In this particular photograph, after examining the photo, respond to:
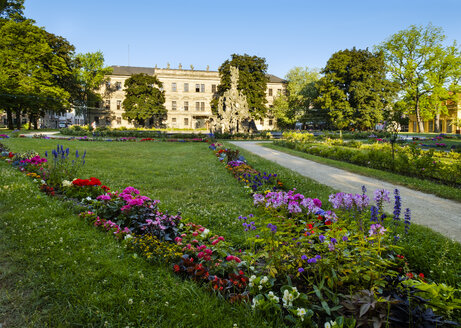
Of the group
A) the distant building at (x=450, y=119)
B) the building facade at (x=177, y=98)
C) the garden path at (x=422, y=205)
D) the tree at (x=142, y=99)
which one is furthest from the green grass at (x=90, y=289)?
the distant building at (x=450, y=119)

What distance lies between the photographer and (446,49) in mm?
37000

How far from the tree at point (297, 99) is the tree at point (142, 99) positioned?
71.4 ft

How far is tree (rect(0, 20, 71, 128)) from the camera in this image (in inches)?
1158

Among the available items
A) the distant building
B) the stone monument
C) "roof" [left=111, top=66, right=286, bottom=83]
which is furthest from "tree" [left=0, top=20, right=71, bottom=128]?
the distant building

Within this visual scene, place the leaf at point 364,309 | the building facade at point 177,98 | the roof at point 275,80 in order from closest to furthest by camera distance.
Answer: the leaf at point 364,309
the building facade at point 177,98
the roof at point 275,80

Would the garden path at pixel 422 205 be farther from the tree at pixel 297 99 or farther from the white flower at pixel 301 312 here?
the tree at pixel 297 99

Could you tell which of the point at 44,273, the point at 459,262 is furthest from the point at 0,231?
the point at 459,262

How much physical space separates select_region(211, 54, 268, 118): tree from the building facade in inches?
262

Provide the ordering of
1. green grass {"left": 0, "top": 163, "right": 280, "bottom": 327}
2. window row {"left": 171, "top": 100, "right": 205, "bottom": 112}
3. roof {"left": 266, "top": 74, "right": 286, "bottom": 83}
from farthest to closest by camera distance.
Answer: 1. roof {"left": 266, "top": 74, "right": 286, "bottom": 83}
2. window row {"left": 171, "top": 100, "right": 205, "bottom": 112}
3. green grass {"left": 0, "top": 163, "right": 280, "bottom": 327}

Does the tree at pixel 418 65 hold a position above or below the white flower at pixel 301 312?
above

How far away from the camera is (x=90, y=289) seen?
7.39 ft

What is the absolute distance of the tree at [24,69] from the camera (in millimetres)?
29417

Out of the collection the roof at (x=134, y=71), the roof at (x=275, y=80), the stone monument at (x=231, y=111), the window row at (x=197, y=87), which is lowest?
the stone monument at (x=231, y=111)

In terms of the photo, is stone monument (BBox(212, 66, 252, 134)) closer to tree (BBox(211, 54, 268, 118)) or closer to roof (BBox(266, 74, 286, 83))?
tree (BBox(211, 54, 268, 118))
